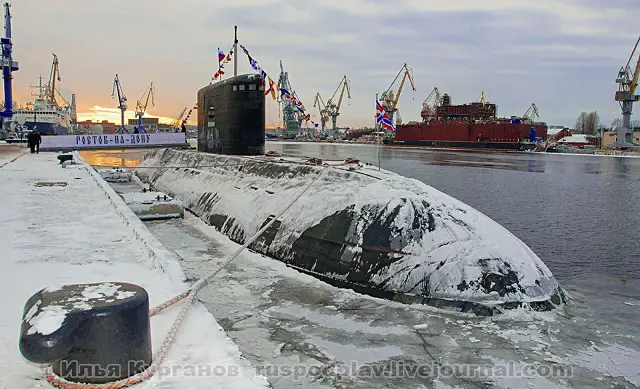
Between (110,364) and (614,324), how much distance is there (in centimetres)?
657

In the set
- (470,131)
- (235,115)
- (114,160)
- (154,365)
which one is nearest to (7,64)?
(114,160)

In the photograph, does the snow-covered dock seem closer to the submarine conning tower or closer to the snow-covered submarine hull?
the snow-covered submarine hull

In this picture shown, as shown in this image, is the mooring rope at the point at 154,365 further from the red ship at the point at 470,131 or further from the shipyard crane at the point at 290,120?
the shipyard crane at the point at 290,120

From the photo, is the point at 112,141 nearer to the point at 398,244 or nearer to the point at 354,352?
the point at 398,244

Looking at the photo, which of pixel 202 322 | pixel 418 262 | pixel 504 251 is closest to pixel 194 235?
pixel 418 262

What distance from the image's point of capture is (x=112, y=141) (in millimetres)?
34594

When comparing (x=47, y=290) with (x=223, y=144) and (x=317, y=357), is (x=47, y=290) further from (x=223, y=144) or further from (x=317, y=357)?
(x=223, y=144)

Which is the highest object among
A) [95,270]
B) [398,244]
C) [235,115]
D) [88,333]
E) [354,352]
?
[235,115]

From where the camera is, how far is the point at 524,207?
752 inches

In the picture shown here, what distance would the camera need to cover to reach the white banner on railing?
102 ft

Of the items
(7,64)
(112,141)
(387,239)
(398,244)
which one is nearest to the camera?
(398,244)

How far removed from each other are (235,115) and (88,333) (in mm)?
12569

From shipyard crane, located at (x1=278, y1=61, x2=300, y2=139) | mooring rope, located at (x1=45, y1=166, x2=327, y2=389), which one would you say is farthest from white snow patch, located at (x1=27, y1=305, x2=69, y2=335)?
shipyard crane, located at (x1=278, y1=61, x2=300, y2=139)

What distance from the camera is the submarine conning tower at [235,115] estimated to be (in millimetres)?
14078
